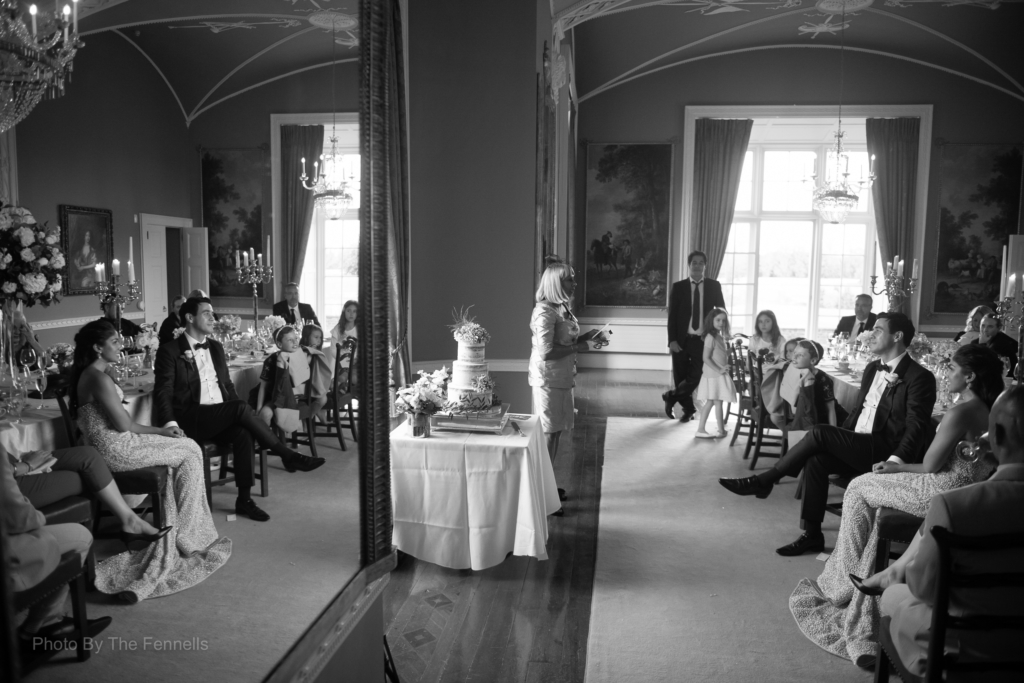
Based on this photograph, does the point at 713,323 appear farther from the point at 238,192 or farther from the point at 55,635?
the point at 55,635

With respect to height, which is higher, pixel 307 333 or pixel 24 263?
pixel 24 263

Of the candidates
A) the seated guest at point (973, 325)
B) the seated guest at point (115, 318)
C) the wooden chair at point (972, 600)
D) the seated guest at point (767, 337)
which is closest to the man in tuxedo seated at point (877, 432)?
the wooden chair at point (972, 600)

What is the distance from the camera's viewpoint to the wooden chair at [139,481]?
1231 mm

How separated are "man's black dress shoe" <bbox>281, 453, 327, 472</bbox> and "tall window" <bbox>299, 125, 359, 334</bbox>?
0.31 meters

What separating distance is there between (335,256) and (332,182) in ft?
0.68

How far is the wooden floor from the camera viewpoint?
3506 millimetres

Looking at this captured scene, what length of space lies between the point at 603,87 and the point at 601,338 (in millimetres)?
8596

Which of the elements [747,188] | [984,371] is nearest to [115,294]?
[984,371]

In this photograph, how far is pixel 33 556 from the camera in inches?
40.7

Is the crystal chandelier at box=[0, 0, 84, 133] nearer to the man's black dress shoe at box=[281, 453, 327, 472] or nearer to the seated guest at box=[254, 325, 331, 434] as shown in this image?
the seated guest at box=[254, 325, 331, 434]

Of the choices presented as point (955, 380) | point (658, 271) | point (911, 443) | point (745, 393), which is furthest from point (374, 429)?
point (658, 271)

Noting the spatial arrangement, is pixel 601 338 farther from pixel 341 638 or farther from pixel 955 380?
pixel 341 638

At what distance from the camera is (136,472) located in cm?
118

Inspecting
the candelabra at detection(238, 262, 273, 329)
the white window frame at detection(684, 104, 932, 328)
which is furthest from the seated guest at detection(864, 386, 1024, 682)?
the white window frame at detection(684, 104, 932, 328)
